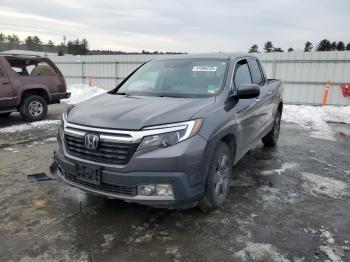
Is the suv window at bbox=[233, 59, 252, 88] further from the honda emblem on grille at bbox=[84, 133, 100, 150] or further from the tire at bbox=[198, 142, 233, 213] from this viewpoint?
the honda emblem on grille at bbox=[84, 133, 100, 150]

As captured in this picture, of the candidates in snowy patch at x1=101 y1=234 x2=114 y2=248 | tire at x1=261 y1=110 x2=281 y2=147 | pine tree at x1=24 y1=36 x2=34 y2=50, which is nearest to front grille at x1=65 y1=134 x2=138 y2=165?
snowy patch at x1=101 y1=234 x2=114 y2=248

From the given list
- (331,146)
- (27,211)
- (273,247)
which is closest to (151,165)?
(273,247)

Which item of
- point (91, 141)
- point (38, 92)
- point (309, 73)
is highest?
point (309, 73)

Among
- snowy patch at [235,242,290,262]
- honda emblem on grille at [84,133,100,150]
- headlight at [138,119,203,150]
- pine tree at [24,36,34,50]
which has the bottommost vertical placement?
snowy patch at [235,242,290,262]

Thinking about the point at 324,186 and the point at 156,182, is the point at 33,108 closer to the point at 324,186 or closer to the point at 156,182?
the point at 156,182

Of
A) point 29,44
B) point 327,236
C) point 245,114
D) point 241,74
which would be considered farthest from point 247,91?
point 29,44

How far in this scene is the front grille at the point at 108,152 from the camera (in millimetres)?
3146

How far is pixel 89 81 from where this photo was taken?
19719 millimetres

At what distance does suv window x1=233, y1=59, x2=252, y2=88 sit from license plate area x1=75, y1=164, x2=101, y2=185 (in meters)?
2.17

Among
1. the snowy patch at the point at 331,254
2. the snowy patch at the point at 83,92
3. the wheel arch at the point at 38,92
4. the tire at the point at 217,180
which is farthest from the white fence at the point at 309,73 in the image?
the snowy patch at the point at 331,254

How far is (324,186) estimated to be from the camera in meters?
4.75

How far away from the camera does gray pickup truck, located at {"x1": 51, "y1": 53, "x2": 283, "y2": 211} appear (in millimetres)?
3125

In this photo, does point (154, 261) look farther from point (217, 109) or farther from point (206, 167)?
point (217, 109)

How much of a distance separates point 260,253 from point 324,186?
220cm
